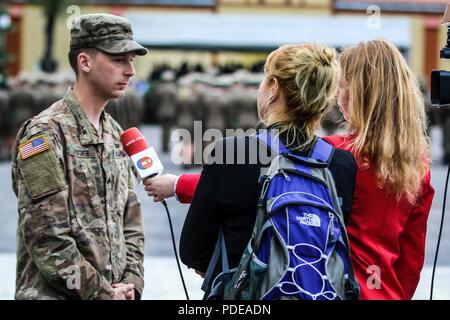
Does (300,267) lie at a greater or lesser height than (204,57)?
greater

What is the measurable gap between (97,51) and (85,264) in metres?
0.74

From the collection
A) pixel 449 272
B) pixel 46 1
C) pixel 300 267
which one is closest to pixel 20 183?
pixel 300 267

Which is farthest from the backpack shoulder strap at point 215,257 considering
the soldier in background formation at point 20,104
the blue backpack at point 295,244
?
the soldier in background formation at point 20,104

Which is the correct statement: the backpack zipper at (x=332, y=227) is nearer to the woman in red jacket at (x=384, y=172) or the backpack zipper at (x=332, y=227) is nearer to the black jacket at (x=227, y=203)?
the black jacket at (x=227, y=203)

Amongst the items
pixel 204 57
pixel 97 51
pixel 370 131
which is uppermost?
pixel 97 51

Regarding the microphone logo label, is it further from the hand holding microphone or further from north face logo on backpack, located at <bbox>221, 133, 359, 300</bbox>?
north face logo on backpack, located at <bbox>221, 133, 359, 300</bbox>

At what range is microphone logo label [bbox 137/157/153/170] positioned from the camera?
141 inches

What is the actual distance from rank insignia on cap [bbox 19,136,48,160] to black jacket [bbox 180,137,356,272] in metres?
0.52

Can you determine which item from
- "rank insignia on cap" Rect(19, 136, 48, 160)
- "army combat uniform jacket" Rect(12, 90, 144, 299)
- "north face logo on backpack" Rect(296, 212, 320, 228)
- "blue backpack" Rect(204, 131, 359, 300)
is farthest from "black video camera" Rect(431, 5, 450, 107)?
"rank insignia on cap" Rect(19, 136, 48, 160)

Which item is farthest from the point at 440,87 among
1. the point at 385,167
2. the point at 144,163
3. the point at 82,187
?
the point at 82,187

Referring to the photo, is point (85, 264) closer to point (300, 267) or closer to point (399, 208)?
point (300, 267)

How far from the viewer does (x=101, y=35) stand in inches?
136

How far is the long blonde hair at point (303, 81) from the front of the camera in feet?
10.7

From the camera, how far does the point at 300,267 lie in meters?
3.08
